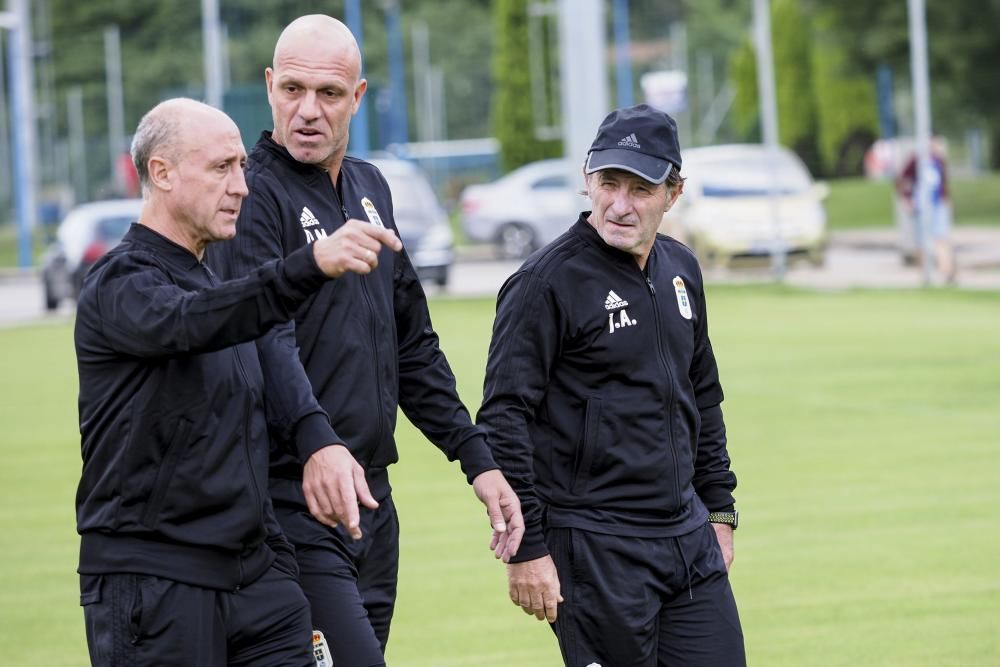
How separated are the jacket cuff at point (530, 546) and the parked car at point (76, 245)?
24325 mm

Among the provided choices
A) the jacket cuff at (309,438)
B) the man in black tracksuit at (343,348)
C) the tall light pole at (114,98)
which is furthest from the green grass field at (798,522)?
the tall light pole at (114,98)

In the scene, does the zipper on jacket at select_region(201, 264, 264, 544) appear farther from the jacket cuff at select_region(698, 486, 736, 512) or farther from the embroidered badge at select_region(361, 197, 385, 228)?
the jacket cuff at select_region(698, 486, 736, 512)

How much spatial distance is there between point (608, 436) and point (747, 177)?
2807 cm

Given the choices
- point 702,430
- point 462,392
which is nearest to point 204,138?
point 702,430

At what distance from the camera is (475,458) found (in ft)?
16.6

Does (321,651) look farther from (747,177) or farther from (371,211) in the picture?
(747,177)

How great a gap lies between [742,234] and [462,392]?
14338mm

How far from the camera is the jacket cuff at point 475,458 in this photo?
5.03 meters

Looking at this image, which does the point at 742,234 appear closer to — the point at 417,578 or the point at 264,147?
the point at 417,578

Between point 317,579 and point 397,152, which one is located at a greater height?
point 397,152

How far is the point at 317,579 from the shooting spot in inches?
199

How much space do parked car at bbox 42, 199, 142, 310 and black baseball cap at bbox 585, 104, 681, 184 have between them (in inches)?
A: 951

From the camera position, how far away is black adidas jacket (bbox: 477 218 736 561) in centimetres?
502

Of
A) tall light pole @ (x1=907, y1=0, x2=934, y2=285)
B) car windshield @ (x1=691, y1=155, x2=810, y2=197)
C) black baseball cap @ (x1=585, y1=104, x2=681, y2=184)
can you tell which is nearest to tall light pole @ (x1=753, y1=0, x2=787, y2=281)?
car windshield @ (x1=691, y1=155, x2=810, y2=197)
